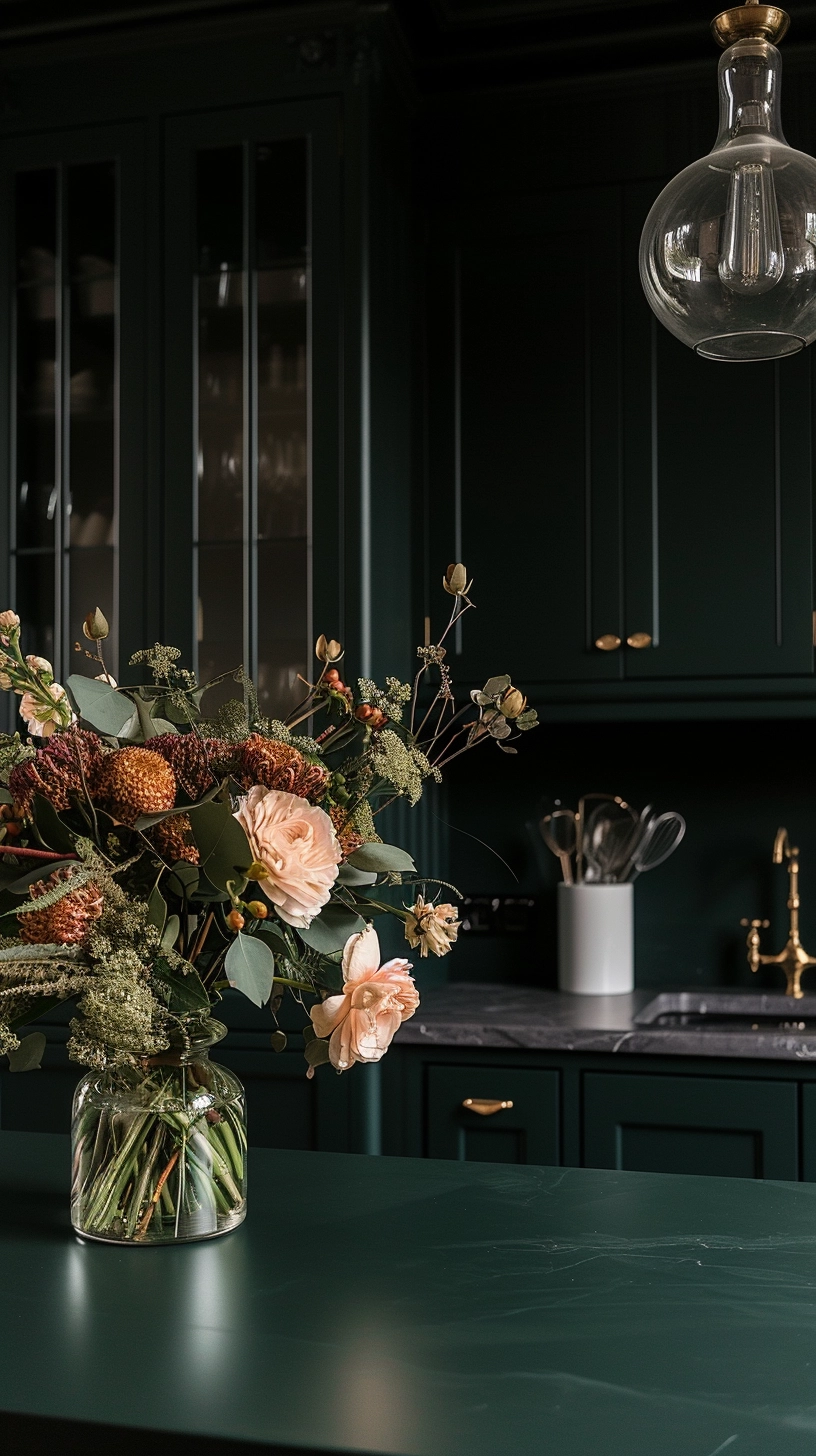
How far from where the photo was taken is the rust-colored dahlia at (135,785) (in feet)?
3.12

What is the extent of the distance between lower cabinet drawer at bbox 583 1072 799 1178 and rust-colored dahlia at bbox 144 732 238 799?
1390 millimetres

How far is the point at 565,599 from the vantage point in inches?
100

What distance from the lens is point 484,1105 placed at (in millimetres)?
2240

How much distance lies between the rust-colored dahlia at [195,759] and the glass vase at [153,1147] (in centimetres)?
18

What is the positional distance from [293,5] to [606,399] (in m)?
0.90

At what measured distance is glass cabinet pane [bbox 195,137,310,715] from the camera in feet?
7.91

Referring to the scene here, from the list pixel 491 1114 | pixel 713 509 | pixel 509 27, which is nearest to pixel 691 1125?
pixel 491 1114

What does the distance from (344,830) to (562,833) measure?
1744mm

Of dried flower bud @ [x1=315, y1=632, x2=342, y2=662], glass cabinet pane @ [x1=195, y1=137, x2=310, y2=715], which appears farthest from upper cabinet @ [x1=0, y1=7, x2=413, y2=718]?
dried flower bud @ [x1=315, y1=632, x2=342, y2=662]

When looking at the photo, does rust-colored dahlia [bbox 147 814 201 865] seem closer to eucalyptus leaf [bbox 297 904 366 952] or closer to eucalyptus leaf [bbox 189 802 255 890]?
eucalyptus leaf [bbox 189 802 255 890]

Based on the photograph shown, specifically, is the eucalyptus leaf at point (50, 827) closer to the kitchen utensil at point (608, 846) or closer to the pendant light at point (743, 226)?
Answer: the pendant light at point (743, 226)

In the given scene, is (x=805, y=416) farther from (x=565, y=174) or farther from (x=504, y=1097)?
(x=504, y=1097)

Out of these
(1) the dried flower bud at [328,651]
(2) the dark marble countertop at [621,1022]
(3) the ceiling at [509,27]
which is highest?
(3) the ceiling at [509,27]

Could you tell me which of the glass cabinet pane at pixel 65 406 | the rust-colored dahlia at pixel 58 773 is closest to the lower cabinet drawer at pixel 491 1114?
A: the glass cabinet pane at pixel 65 406
